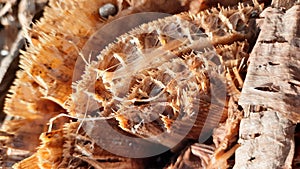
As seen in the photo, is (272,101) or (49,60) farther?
(49,60)

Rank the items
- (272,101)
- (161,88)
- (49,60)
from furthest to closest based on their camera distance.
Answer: (49,60)
(161,88)
(272,101)

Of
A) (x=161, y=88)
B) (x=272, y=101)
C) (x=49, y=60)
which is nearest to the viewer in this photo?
(x=272, y=101)

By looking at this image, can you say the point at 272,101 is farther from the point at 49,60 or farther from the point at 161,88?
the point at 49,60

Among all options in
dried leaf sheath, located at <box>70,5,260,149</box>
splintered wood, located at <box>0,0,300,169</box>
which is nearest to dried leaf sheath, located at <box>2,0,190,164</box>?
splintered wood, located at <box>0,0,300,169</box>

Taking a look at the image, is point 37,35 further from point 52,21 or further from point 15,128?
point 15,128

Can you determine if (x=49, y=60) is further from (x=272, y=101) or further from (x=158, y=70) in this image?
(x=272, y=101)

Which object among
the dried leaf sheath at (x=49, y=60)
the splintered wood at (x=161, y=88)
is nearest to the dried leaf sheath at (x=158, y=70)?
the splintered wood at (x=161, y=88)

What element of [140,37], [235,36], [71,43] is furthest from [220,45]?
[71,43]

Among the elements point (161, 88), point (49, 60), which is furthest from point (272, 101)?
point (49, 60)
